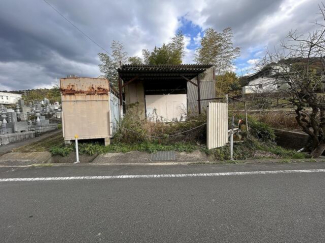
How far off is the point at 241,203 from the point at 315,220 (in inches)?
33.1

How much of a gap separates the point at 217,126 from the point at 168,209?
372cm

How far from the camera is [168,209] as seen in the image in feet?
7.50

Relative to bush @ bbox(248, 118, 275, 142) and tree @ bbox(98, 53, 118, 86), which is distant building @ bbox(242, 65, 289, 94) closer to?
bush @ bbox(248, 118, 275, 142)

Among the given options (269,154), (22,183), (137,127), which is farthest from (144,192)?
(269,154)

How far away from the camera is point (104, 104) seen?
5.56 meters

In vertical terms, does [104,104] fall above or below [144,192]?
above

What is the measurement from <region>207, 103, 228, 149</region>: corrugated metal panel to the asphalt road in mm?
1889

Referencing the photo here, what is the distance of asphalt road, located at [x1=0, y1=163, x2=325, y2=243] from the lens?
5.96 feet

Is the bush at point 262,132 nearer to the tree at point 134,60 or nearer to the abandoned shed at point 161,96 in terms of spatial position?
the abandoned shed at point 161,96

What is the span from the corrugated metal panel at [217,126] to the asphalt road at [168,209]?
6.20 feet

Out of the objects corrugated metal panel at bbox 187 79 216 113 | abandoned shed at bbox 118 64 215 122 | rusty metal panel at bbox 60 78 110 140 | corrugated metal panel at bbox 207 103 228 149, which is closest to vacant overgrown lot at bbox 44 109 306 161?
corrugated metal panel at bbox 207 103 228 149

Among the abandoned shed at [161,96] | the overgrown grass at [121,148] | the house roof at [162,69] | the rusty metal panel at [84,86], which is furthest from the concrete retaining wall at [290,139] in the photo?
the rusty metal panel at [84,86]

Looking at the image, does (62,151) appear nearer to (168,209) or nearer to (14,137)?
(168,209)

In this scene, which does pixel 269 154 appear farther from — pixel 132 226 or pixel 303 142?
pixel 132 226
